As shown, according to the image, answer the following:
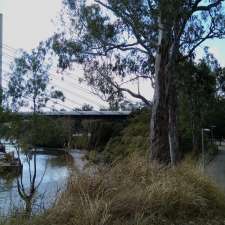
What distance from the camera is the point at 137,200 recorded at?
7516mm

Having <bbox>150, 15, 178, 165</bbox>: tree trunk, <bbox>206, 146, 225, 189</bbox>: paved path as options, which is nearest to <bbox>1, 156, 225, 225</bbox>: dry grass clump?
<bbox>206, 146, 225, 189</bbox>: paved path

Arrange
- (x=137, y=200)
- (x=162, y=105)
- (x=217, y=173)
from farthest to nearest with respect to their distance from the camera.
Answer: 1. (x=217, y=173)
2. (x=162, y=105)
3. (x=137, y=200)

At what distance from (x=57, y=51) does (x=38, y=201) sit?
1429 cm

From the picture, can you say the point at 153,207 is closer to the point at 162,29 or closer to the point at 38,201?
the point at 38,201

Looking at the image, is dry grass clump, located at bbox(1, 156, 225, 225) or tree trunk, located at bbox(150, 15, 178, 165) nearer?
dry grass clump, located at bbox(1, 156, 225, 225)

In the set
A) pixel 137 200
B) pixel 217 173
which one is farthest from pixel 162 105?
pixel 137 200

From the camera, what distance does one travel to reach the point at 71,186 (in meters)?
7.82

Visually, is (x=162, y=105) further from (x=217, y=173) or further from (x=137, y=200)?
(x=137, y=200)

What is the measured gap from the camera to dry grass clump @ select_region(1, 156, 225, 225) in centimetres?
664

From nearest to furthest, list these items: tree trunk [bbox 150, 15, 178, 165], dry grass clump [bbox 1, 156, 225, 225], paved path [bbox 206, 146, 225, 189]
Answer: dry grass clump [bbox 1, 156, 225, 225]
paved path [bbox 206, 146, 225, 189]
tree trunk [bbox 150, 15, 178, 165]

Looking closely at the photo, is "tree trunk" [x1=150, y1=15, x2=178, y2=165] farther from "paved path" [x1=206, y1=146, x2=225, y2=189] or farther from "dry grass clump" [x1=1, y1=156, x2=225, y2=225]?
"dry grass clump" [x1=1, y1=156, x2=225, y2=225]

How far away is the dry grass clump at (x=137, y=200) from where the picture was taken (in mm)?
6645

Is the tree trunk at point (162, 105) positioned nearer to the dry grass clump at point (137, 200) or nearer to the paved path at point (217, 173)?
the paved path at point (217, 173)

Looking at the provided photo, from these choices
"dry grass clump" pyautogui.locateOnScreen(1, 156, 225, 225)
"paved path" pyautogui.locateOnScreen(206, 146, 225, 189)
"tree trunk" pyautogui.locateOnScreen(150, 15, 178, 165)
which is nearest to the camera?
"dry grass clump" pyautogui.locateOnScreen(1, 156, 225, 225)
